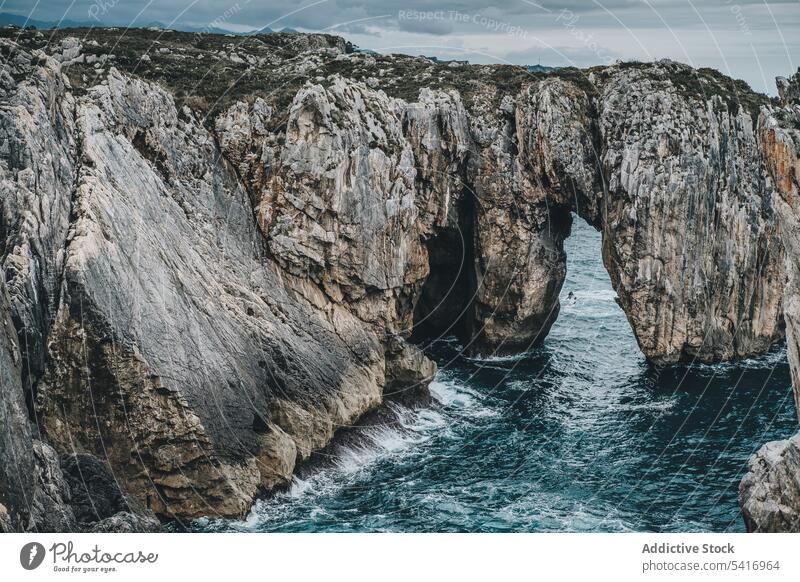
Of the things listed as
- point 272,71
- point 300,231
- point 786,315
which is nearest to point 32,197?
point 300,231

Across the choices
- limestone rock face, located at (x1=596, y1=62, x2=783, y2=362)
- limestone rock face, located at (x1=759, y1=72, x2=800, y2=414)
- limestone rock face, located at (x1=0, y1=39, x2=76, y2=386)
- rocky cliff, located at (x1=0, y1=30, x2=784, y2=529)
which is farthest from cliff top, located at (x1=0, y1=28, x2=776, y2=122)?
limestone rock face, located at (x1=759, y1=72, x2=800, y2=414)

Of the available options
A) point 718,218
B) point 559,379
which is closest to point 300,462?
point 559,379

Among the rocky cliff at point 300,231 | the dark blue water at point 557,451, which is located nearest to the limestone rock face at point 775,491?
the dark blue water at point 557,451

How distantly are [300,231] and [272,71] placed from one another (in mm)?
18197

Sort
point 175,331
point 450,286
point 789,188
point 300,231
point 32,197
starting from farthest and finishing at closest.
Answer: point 450,286 → point 300,231 → point 175,331 → point 32,197 → point 789,188

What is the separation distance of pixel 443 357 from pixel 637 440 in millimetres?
19055

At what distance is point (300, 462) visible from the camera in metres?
49.3

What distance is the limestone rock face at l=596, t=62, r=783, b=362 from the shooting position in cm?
6184

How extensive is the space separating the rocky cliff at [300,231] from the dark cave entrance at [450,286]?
0.21 m

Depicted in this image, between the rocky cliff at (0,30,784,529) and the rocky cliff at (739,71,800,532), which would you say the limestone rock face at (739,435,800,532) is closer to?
the rocky cliff at (739,71,800,532)

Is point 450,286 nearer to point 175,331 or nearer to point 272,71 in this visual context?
point 272,71

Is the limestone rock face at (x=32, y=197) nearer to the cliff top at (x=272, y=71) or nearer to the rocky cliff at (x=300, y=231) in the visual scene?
the rocky cliff at (x=300, y=231)
